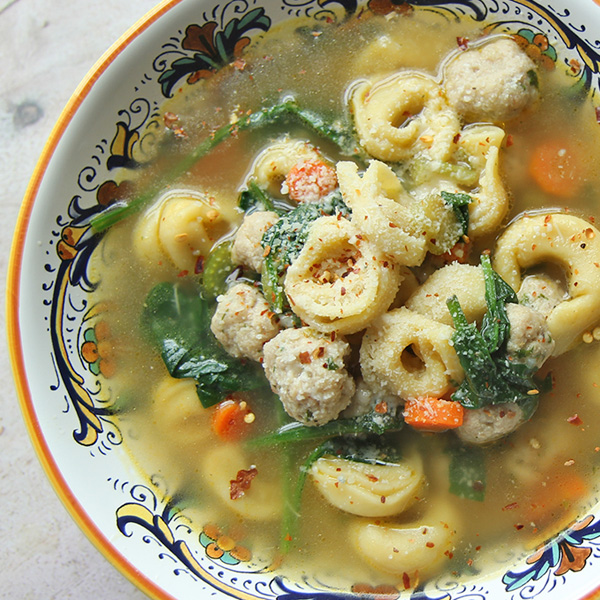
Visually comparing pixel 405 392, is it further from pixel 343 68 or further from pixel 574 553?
pixel 343 68

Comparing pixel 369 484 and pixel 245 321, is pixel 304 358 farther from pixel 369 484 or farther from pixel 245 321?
pixel 369 484

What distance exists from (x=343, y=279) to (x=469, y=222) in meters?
0.61

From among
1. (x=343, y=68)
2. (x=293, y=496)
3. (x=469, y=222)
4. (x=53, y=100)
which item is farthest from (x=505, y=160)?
(x=53, y=100)

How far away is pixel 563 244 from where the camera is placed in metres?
2.54

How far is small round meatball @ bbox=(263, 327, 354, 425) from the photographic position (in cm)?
232

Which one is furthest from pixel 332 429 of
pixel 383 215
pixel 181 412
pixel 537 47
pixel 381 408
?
pixel 537 47

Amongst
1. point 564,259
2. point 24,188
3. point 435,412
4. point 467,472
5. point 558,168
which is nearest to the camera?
point 435,412

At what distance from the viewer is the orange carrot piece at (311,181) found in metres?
2.67

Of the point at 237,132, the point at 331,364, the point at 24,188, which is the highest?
the point at 24,188

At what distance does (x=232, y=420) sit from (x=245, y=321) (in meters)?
0.50

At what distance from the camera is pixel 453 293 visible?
8.05 ft

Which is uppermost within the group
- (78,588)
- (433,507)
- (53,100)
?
(53,100)

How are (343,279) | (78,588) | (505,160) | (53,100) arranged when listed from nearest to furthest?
(343,279)
(505,160)
(78,588)
(53,100)

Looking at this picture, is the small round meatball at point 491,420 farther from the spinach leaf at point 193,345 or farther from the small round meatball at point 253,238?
the small round meatball at point 253,238
